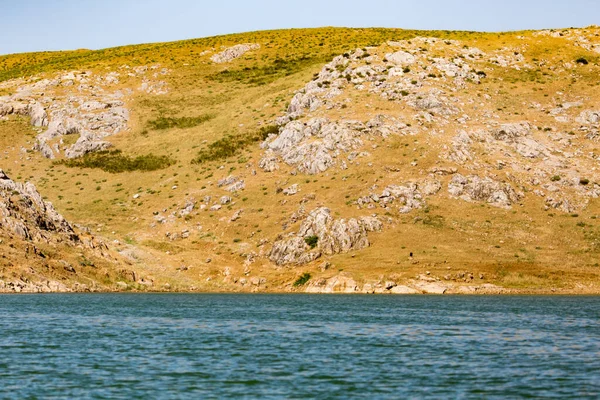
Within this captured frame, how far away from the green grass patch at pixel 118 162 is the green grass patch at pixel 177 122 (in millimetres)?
12484

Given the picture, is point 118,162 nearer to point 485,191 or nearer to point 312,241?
point 312,241

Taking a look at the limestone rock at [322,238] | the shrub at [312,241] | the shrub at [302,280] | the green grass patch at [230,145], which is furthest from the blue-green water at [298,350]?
the green grass patch at [230,145]

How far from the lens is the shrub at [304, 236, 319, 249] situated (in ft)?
303

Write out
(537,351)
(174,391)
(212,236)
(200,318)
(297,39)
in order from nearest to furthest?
(174,391) < (537,351) < (200,318) < (212,236) < (297,39)

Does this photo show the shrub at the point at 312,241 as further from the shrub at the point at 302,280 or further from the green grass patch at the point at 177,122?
the green grass patch at the point at 177,122

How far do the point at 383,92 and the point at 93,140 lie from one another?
57802 mm

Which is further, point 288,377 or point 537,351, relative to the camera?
point 537,351

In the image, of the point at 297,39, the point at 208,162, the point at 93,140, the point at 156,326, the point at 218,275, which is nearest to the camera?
the point at 156,326

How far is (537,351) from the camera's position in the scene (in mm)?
39594

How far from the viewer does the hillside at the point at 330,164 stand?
88938mm

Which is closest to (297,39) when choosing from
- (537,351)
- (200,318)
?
(200,318)

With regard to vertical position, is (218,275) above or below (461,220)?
below

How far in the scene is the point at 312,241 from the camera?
304 ft

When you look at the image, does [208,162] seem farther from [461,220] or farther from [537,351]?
[537,351]
